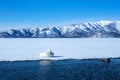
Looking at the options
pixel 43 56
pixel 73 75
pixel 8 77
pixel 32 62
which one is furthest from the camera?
pixel 43 56

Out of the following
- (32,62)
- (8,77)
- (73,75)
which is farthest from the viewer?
(32,62)

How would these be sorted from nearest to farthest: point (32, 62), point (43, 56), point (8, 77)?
1. point (8, 77)
2. point (32, 62)
3. point (43, 56)

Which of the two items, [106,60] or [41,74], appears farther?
[106,60]

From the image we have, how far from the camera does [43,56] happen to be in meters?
33.4

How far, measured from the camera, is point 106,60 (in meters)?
32.1

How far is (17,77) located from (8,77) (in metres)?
0.69

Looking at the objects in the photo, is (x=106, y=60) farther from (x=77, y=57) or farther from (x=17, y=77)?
Result: (x=17, y=77)

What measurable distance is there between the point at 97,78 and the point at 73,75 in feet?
6.98

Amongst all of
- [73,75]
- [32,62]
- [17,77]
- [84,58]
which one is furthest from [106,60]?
[17,77]

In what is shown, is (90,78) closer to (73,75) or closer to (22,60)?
(73,75)

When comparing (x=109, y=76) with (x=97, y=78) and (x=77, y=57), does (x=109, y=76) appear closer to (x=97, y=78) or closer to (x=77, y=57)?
(x=97, y=78)

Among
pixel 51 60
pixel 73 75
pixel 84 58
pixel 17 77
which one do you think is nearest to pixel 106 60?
pixel 84 58

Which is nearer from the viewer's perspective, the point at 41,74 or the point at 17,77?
the point at 17,77

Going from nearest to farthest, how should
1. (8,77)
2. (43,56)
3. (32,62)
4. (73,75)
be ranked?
1. (8,77)
2. (73,75)
3. (32,62)
4. (43,56)
